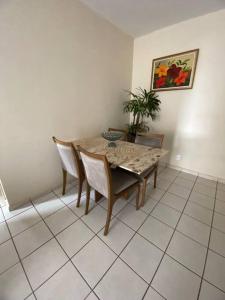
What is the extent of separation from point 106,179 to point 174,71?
229 cm

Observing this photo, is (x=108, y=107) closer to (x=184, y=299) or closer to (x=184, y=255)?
(x=184, y=255)

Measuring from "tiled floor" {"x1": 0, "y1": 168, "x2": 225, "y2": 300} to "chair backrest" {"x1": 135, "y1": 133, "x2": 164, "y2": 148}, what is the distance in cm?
76

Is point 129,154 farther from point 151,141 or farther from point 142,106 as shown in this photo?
point 142,106

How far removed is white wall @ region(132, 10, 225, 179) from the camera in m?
2.00

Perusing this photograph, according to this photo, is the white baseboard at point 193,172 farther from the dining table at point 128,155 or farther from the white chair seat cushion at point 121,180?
the white chair seat cushion at point 121,180

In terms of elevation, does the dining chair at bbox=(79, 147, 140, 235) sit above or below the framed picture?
below

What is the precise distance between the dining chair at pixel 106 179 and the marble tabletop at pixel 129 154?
19 cm

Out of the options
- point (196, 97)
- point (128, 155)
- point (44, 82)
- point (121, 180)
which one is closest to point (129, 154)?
point (128, 155)

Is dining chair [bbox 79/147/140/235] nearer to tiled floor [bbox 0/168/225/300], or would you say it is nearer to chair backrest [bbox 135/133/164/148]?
tiled floor [bbox 0/168/225/300]

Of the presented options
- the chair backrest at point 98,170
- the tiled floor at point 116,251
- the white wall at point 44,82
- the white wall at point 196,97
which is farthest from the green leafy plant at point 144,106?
the chair backrest at point 98,170

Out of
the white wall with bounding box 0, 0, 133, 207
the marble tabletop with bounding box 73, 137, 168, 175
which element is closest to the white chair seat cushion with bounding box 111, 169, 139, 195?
the marble tabletop with bounding box 73, 137, 168, 175

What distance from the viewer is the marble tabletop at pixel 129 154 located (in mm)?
1278

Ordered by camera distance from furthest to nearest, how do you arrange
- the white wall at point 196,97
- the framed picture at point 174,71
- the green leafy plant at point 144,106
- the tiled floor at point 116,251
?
the green leafy plant at point 144,106 < the framed picture at point 174,71 < the white wall at point 196,97 < the tiled floor at point 116,251

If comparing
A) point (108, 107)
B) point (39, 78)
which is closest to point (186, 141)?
point (108, 107)
